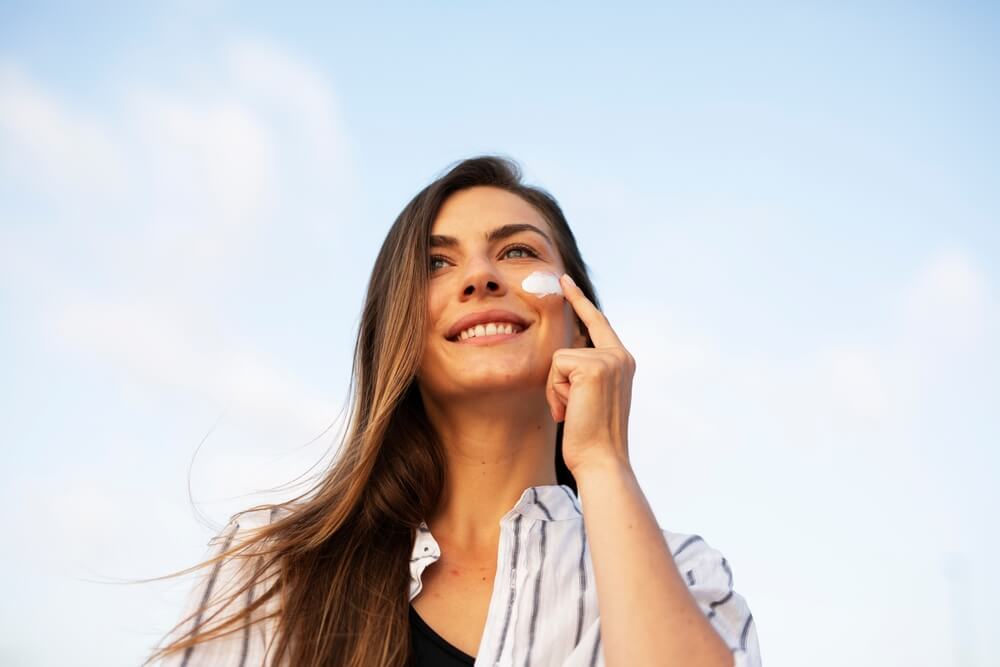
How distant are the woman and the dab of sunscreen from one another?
20 millimetres

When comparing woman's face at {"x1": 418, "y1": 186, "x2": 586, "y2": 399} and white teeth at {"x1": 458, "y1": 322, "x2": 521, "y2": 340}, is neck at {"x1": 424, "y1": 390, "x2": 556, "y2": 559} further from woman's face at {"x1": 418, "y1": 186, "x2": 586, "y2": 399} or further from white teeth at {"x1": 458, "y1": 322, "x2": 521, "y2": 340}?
white teeth at {"x1": 458, "y1": 322, "x2": 521, "y2": 340}

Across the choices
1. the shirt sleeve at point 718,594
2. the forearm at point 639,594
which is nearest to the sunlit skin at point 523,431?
the forearm at point 639,594

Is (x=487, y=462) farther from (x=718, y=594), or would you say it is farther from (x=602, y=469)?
(x=718, y=594)

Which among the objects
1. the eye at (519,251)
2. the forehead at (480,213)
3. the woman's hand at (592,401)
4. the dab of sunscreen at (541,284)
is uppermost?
the forehead at (480,213)

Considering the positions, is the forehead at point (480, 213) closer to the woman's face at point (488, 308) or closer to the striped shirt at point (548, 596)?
the woman's face at point (488, 308)

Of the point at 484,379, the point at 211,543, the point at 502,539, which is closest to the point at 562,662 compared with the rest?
the point at 502,539

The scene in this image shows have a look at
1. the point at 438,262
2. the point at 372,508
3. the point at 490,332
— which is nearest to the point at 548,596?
the point at 372,508

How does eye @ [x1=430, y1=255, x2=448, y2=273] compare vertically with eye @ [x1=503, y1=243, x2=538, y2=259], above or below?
below

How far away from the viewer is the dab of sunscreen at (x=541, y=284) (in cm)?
404

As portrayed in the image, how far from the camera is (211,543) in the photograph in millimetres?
3809

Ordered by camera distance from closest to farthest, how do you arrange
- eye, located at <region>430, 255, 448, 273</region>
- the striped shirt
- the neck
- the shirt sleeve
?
the striped shirt, the shirt sleeve, the neck, eye, located at <region>430, 255, 448, 273</region>

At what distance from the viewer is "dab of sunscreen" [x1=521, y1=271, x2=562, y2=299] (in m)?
4.04

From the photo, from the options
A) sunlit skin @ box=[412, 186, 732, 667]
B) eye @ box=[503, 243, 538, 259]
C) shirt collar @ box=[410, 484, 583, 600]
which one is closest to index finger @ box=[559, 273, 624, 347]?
sunlit skin @ box=[412, 186, 732, 667]

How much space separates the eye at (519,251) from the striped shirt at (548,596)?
1.04 m
